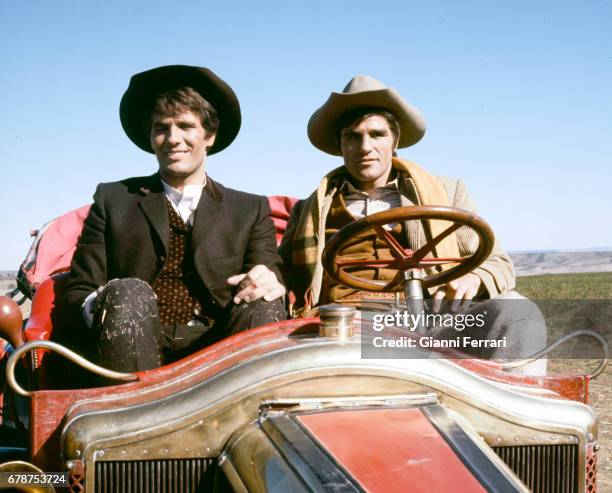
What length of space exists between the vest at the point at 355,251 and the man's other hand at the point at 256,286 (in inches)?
31.8

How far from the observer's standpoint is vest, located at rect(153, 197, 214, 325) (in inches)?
106

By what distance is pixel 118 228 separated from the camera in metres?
2.77

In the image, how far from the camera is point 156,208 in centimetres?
285

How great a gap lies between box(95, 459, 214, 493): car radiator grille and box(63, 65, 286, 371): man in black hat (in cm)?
81

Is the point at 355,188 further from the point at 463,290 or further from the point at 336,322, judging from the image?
the point at 336,322

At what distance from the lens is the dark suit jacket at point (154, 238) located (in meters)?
2.70

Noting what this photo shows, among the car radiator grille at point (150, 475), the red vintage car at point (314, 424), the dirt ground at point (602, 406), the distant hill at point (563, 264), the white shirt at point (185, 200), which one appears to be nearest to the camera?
the red vintage car at point (314, 424)

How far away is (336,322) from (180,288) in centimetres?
121

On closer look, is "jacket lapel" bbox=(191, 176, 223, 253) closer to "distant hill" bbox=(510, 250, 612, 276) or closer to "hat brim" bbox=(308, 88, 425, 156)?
"hat brim" bbox=(308, 88, 425, 156)

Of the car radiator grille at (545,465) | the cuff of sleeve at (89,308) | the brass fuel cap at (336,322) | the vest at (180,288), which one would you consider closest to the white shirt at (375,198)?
the vest at (180,288)

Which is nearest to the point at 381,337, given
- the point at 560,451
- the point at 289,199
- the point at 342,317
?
the point at 342,317

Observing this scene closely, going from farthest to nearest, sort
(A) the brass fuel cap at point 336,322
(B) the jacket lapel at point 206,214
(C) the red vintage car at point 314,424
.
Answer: (B) the jacket lapel at point 206,214, (A) the brass fuel cap at point 336,322, (C) the red vintage car at point 314,424

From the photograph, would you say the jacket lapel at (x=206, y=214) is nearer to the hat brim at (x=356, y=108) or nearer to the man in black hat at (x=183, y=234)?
the man in black hat at (x=183, y=234)

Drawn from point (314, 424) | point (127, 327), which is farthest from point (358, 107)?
point (314, 424)
